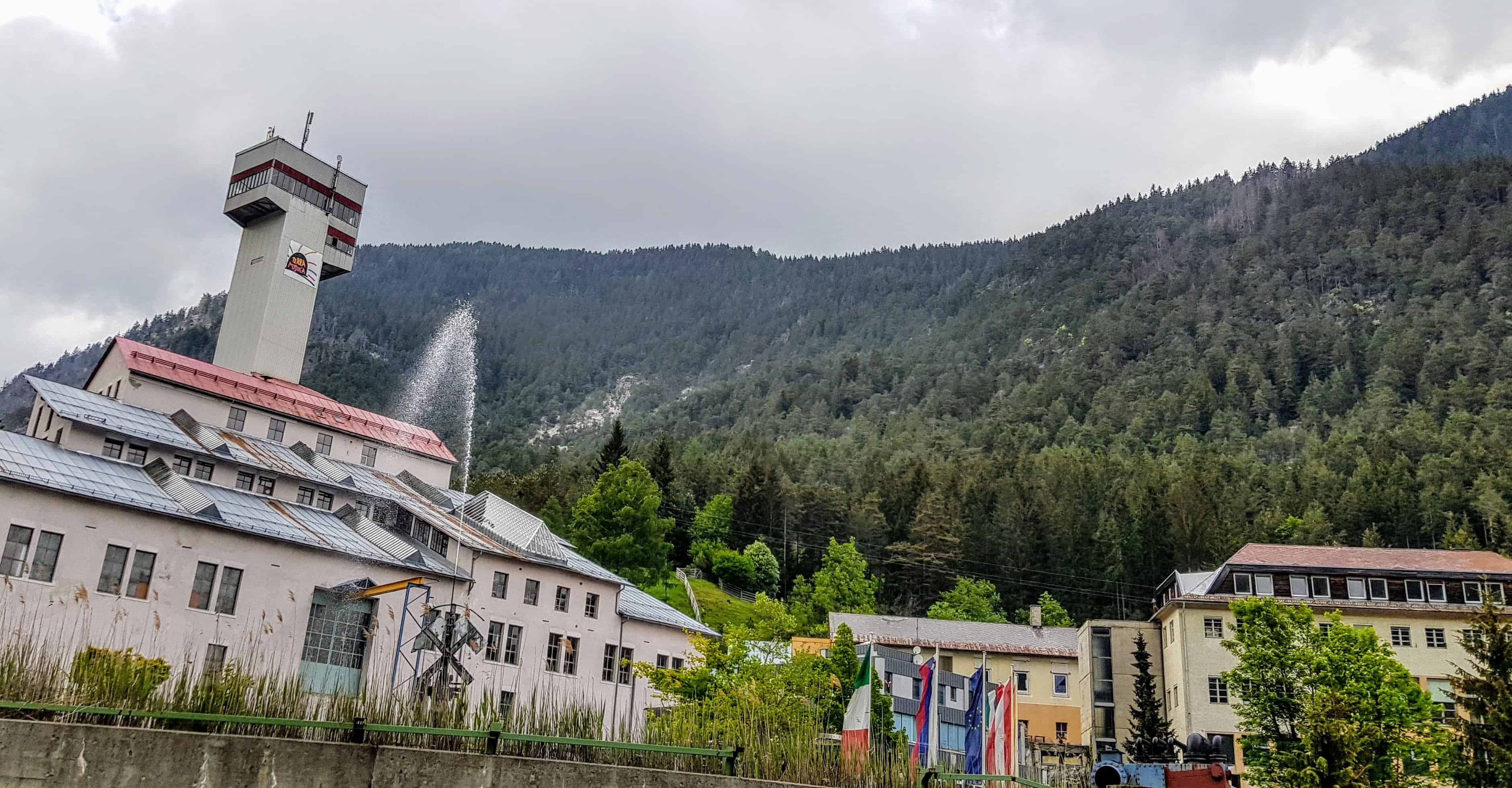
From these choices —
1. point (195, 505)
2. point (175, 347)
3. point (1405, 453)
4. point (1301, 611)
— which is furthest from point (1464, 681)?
point (175, 347)

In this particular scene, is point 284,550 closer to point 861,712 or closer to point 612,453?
point 861,712

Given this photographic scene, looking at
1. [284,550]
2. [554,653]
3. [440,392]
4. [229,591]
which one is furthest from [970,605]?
[440,392]

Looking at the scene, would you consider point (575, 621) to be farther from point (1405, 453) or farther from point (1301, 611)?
point (1405, 453)

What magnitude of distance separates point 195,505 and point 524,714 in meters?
38.5

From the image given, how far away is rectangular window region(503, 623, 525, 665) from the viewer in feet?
179

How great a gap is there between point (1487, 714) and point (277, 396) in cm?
6092

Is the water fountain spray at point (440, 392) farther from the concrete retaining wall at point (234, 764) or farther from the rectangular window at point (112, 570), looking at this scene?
the concrete retaining wall at point (234, 764)

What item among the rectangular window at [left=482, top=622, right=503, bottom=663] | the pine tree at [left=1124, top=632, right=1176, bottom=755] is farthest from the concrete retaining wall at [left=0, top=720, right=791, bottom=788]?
the pine tree at [left=1124, top=632, right=1176, bottom=755]

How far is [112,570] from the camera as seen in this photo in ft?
140

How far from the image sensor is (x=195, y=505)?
152 ft

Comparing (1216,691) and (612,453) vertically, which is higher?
(612,453)

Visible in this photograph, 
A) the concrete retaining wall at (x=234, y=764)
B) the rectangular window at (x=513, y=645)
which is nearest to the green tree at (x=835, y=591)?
the rectangular window at (x=513, y=645)

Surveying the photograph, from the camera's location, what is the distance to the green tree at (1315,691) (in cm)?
4284

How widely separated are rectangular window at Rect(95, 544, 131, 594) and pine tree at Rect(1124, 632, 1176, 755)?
4593 centimetres
